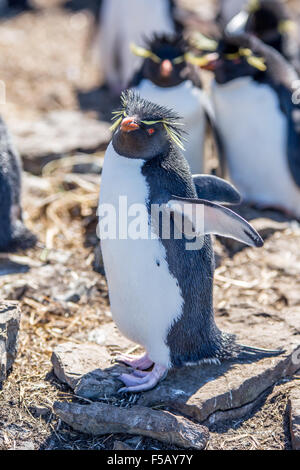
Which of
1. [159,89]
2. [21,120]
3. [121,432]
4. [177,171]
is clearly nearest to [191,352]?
[121,432]

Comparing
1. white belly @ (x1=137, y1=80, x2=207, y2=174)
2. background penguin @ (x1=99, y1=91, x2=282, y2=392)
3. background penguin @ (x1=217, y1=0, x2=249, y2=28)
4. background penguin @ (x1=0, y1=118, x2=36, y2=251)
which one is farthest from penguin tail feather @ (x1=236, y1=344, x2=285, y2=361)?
background penguin @ (x1=217, y1=0, x2=249, y2=28)

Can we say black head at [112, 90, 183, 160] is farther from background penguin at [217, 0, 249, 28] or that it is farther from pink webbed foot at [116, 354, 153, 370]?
background penguin at [217, 0, 249, 28]

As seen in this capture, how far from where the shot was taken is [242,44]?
439 cm

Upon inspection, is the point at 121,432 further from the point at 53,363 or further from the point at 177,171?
the point at 177,171

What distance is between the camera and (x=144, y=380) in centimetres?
267

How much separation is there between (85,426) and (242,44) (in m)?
2.81

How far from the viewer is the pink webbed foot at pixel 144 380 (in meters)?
2.62

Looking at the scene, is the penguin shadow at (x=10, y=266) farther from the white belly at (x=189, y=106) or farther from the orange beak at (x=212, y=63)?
the orange beak at (x=212, y=63)

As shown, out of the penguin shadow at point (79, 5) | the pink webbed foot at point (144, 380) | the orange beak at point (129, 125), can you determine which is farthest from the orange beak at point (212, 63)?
the penguin shadow at point (79, 5)

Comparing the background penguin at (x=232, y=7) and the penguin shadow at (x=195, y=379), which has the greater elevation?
the background penguin at (x=232, y=7)

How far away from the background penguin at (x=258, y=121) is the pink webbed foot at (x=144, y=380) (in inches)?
79.3

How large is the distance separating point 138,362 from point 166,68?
6.71ft

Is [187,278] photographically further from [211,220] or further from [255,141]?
[255,141]

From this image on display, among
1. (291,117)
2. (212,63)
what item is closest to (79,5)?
(212,63)
